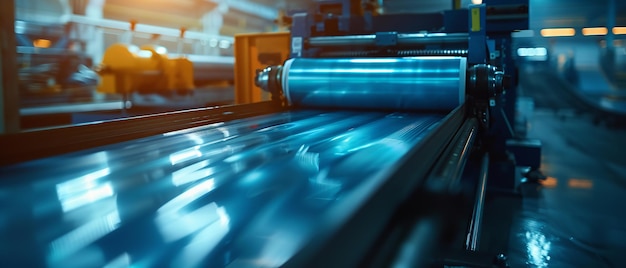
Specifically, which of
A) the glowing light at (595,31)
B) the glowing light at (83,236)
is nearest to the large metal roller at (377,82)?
the glowing light at (83,236)

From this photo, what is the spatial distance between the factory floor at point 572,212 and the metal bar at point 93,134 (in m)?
1.75

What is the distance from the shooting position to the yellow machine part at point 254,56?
179 inches

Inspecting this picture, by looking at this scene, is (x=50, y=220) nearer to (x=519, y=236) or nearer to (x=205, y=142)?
(x=205, y=142)

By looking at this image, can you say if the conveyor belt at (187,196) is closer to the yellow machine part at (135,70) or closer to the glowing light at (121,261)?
the glowing light at (121,261)

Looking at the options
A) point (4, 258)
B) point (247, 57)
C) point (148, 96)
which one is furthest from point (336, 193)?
point (148, 96)

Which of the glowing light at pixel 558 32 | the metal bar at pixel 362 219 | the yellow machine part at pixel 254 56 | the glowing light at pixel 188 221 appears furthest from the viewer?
the glowing light at pixel 558 32

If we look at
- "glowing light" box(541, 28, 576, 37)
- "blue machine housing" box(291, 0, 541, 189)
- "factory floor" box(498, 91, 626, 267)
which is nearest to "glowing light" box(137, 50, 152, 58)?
"blue machine housing" box(291, 0, 541, 189)

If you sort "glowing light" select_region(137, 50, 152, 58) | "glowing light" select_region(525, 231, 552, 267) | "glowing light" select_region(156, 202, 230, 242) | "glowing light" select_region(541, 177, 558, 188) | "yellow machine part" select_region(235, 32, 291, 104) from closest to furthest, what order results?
1. "glowing light" select_region(156, 202, 230, 242)
2. "glowing light" select_region(525, 231, 552, 267)
3. "glowing light" select_region(541, 177, 558, 188)
4. "yellow machine part" select_region(235, 32, 291, 104)
5. "glowing light" select_region(137, 50, 152, 58)

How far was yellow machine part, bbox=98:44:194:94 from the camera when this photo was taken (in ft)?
20.0

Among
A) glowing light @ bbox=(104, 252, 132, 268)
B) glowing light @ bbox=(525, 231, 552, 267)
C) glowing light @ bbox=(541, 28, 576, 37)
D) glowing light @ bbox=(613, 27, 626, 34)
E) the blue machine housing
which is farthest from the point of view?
glowing light @ bbox=(541, 28, 576, 37)

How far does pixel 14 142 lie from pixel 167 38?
9.05 meters

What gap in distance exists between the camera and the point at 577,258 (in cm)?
240

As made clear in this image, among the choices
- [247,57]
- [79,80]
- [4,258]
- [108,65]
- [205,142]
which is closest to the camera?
[4,258]

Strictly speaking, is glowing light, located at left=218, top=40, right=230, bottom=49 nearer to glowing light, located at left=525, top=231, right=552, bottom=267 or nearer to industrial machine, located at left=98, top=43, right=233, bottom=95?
industrial machine, located at left=98, top=43, right=233, bottom=95
